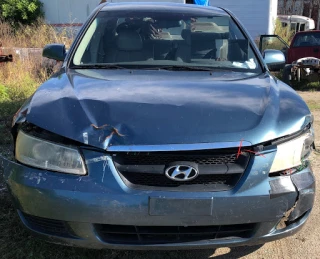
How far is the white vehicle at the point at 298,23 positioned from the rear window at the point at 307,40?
6754 mm

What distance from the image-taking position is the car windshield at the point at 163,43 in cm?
325

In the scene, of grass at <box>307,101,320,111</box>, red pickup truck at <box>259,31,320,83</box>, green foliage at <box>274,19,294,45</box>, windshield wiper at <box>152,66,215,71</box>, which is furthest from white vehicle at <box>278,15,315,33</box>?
windshield wiper at <box>152,66,215,71</box>

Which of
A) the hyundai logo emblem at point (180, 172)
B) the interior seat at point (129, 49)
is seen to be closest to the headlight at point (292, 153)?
the hyundai logo emblem at point (180, 172)

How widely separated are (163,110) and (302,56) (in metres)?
9.34

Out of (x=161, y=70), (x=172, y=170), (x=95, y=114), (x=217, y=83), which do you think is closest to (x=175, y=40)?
(x=161, y=70)

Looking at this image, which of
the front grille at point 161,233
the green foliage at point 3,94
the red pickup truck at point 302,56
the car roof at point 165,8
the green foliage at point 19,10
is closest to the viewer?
the front grille at point 161,233

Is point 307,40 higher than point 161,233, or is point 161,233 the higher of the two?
point 161,233

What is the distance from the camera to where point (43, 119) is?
2.21 meters

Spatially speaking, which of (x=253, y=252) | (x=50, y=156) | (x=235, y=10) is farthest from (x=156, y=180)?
(x=235, y=10)

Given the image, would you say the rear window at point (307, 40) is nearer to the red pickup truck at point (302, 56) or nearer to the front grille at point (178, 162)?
the red pickup truck at point (302, 56)

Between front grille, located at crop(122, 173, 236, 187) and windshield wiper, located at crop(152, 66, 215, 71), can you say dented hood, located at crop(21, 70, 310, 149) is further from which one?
windshield wiper, located at crop(152, 66, 215, 71)

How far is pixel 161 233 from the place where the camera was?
212 centimetres

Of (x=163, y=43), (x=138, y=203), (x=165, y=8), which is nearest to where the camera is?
(x=138, y=203)

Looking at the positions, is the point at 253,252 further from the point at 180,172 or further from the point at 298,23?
the point at 298,23
